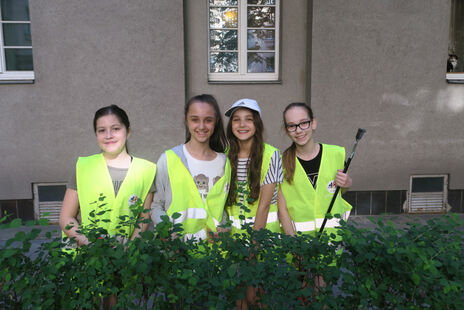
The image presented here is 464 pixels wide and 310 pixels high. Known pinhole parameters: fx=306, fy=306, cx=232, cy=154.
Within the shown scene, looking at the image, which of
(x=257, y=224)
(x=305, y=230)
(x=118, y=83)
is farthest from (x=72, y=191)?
(x=118, y=83)

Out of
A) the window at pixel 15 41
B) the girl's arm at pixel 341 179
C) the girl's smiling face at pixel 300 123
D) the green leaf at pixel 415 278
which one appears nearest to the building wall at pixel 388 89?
the girl's smiling face at pixel 300 123

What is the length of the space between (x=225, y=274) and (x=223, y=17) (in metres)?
5.30

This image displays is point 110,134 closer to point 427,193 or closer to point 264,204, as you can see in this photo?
point 264,204

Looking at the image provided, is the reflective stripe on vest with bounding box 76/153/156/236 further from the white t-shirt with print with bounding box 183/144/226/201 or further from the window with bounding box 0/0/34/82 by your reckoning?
the window with bounding box 0/0/34/82

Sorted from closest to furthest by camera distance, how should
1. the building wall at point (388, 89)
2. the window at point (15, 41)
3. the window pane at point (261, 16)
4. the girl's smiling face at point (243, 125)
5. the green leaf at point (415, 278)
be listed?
the green leaf at point (415, 278), the girl's smiling face at point (243, 125), the window at point (15, 41), the building wall at point (388, 89), the window pane at point (261, 16)

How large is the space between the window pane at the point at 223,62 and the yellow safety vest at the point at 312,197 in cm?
381

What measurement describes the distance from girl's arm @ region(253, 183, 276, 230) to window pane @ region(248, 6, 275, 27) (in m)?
4.39

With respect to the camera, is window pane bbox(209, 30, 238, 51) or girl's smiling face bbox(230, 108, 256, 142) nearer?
girl's smiling face bbox(230, 108, 256, 142)

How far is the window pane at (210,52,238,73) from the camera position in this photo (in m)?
5.72

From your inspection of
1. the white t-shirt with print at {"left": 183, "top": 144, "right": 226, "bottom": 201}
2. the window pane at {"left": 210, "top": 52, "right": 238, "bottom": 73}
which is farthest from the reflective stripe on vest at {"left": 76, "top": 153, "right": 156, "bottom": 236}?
the window pane at {"left": 210, "top": 52, "right": 238, "bottom": 73}

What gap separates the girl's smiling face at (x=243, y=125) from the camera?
2.28 metres

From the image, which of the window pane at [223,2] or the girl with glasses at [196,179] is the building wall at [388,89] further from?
the girl with glasses at [196,179]

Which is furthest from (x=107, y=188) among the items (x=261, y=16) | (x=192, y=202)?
(x=261, y=16)

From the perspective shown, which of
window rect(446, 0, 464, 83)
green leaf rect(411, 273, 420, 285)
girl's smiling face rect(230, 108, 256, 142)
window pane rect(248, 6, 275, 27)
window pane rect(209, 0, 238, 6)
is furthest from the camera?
window rect(446, 0, 464, 83)
